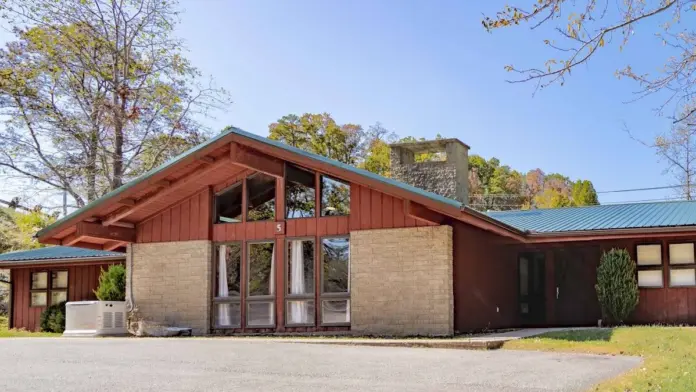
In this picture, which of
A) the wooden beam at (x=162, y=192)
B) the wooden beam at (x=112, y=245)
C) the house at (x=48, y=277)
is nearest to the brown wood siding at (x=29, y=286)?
the house at (x=48, y=277)

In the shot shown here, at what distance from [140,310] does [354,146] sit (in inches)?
1059

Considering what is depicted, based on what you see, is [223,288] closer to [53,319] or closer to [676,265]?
[53,319]

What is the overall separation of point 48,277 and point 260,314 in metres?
9.12

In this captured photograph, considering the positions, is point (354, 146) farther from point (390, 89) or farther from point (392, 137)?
point (390, 89)

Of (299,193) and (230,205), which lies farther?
(230,205)

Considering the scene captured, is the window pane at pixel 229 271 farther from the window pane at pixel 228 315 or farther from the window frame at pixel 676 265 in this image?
the window frame at pixel 676 265

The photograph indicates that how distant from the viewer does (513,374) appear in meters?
8.49

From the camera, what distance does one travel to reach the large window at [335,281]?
15117 millimetres

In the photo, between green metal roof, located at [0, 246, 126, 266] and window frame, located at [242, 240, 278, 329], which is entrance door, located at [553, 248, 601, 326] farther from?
green metal roof, located at [0, 246, 126, 266]

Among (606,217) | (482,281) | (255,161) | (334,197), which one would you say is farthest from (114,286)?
(606,217)

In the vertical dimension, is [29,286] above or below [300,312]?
above

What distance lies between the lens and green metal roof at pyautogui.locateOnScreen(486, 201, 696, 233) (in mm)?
16172

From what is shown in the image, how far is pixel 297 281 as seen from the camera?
611 inches

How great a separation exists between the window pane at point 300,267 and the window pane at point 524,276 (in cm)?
570
